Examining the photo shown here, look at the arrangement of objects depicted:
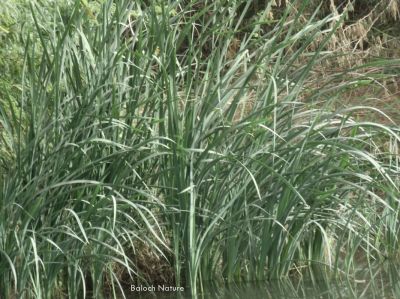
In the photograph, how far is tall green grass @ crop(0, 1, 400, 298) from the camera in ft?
16.3

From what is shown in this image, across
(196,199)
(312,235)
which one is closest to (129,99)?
(196,199)

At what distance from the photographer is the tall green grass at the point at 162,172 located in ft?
16.3

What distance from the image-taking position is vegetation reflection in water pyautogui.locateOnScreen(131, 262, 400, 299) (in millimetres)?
5176

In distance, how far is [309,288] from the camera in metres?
5.41

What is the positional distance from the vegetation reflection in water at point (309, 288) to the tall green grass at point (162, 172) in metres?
0.09

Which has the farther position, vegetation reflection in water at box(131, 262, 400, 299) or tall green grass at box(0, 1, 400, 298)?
vegetation reflection in water at box(131, 262, 400, 299)

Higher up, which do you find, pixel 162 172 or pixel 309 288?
pixel 162 172

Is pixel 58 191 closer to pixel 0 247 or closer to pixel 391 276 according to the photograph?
pixel 0 247

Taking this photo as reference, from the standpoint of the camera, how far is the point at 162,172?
532 centimetres

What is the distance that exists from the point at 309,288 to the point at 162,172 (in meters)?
1.09

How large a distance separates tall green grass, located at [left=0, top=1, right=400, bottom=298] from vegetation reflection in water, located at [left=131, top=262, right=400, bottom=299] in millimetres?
93

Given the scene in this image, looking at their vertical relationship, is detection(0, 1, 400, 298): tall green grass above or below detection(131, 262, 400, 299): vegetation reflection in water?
above

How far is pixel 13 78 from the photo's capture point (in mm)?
6160

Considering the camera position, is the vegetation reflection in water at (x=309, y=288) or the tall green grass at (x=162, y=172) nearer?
the tall green grass at (x=162, y=172)
